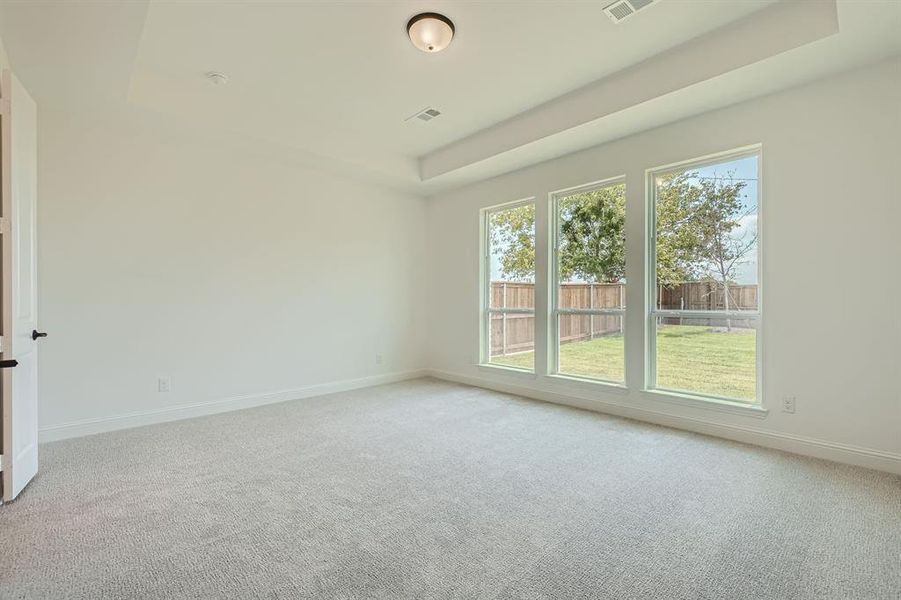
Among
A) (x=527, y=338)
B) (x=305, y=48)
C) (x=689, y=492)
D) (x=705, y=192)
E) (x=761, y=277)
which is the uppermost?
(x=305, y=48)

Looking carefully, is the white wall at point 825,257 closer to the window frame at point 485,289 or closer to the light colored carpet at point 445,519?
the light colored carpet at point 445,519

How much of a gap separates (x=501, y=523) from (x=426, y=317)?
4.16 m

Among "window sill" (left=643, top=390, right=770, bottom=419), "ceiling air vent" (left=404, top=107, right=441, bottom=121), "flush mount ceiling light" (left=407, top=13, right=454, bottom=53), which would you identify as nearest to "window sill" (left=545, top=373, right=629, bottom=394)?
"window sill" (left=643, top=390, right=770, bottom=419)

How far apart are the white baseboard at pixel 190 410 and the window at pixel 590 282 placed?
2.47 m

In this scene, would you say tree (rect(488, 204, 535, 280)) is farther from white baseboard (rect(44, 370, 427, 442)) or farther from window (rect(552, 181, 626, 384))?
white baseboard (rect(44, 370, 427, 442))

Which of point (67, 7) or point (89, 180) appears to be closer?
point (67, 7)

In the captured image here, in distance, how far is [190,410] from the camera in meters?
3.99

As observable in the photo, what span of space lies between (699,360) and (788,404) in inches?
26.7

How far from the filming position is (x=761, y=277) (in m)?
3.26

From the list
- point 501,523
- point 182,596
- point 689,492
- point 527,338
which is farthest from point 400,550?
point 527,338

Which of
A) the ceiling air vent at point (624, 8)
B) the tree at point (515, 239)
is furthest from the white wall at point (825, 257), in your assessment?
the tree at point (515, 239)

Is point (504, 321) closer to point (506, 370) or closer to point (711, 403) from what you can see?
point (506, 370)

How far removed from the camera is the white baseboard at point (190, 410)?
3.39 meters

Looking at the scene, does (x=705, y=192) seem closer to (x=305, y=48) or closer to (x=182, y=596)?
(x=305, y=48)
